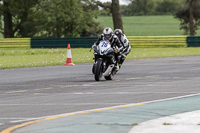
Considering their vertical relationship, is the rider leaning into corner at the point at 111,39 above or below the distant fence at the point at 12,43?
above

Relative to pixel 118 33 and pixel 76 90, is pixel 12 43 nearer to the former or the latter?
pixel 118 33

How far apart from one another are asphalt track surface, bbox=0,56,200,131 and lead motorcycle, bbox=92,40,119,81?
0.26 m

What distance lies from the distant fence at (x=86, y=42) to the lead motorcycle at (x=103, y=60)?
25023 mm

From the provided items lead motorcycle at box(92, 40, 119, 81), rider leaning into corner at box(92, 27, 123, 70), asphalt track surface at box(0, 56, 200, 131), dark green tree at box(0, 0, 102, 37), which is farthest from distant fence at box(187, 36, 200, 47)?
lead motorcycle at box(92, 40, 119, 81)

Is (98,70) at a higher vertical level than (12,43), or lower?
higher

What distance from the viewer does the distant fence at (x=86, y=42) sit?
42000 mm

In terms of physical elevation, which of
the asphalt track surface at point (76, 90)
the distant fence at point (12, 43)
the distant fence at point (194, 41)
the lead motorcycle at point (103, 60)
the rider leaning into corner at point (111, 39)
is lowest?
the distant fence at point (194, 41)

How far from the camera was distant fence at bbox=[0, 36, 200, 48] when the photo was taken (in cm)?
4200

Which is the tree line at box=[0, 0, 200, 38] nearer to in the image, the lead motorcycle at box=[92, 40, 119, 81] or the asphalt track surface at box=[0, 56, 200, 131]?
the asphalt track surface at box=[0, 56, 200, 131]

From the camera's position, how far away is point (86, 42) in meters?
42.1

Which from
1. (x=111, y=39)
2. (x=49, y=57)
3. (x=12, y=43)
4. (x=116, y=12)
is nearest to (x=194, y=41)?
(x=116, y=12)

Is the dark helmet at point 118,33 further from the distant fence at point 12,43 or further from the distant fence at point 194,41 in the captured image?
the distant fence at point 12,43

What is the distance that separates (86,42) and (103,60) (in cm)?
2541

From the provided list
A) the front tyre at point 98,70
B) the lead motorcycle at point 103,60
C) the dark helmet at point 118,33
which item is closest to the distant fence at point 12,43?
the dark helmet at point 118,33
